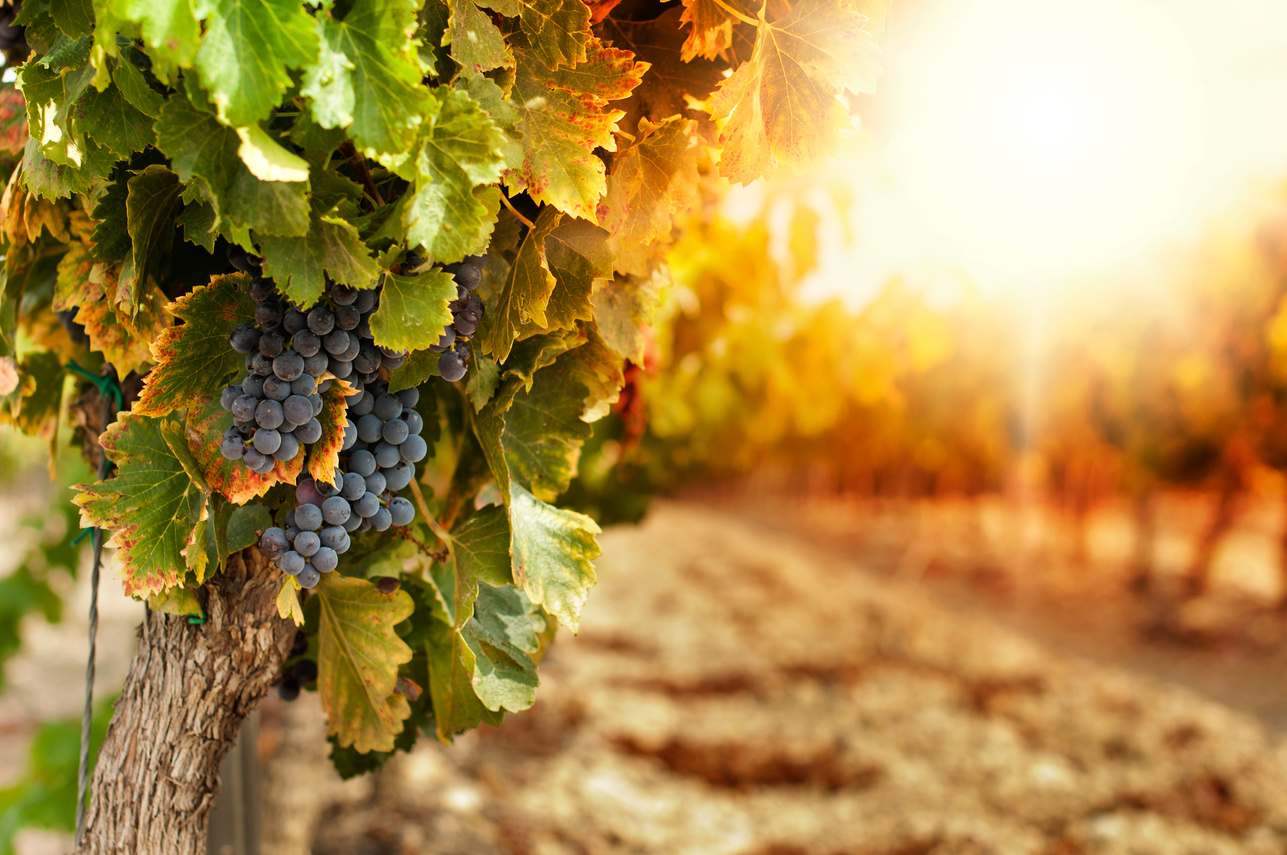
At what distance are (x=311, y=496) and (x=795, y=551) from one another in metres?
12.7

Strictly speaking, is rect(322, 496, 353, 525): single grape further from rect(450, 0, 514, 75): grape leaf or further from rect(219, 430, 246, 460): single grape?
rect(450, 0, 514, 75): grape leaf

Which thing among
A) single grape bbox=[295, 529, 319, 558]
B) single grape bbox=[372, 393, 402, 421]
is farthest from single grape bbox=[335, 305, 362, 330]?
single grape bbox=[295, 529, 319, 558]

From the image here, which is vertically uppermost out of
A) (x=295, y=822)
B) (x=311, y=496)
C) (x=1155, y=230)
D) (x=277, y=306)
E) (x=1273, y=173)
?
(x=1273, y=173)

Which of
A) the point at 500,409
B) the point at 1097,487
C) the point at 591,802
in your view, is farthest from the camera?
the point at 1097,487

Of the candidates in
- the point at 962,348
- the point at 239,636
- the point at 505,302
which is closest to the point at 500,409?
the point at 505,302

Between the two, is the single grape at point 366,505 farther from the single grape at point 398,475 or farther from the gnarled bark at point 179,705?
the gnarled bark at point 179,705

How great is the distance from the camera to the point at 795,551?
13086 millimetres

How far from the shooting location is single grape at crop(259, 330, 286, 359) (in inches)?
30.1

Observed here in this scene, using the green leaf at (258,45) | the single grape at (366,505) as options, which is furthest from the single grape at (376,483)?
the green leaf at (258,45)

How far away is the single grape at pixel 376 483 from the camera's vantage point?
852 mm

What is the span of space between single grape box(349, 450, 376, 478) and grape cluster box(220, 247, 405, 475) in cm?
Answer: 6

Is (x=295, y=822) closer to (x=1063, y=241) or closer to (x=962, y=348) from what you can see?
(x=1063, y=241)

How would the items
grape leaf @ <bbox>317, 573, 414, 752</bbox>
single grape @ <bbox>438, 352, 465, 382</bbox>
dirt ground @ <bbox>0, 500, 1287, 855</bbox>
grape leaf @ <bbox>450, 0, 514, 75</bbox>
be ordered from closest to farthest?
1. grape leaf @ <bbox>450, 0, 514, 75</bbox>
2. single grape @ <bbox>438, 352, 465, 382</bbox>
3. grape leaf @ <bbox>317, 573, 414, 752</bbox>
4. dirt ground @ <bbox>0, 500, 1287, 855</bbox>

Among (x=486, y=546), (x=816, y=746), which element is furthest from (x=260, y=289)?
(x=816, y=746)
